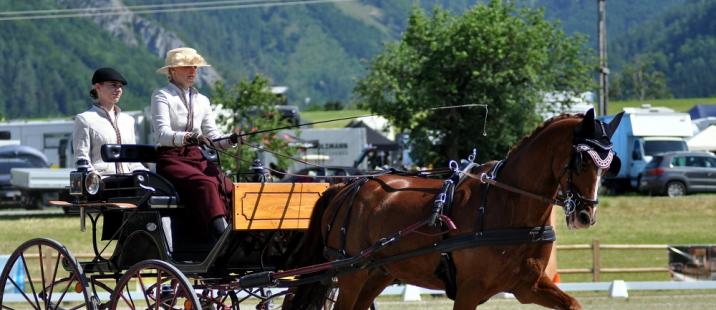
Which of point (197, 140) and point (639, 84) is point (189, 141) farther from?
point (639, 84)

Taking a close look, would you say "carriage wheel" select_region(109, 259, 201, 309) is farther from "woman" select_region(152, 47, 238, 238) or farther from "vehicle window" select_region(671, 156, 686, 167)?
"vehicle window" select_region(671, 156, 686, 167)

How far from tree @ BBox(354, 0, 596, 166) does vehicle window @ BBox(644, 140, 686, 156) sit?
191 inches

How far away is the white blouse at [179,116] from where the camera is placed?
30.2 feet

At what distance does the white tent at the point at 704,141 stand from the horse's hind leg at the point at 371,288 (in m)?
35.9

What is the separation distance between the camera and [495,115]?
109 ft

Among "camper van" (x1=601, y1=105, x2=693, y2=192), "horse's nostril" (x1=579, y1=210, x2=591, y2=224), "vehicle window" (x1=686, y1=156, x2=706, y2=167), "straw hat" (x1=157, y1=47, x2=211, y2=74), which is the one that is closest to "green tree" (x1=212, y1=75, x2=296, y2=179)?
"camper van" (x1=601, y1=105, x2=693, y2=192)

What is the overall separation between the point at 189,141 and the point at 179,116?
40 cm

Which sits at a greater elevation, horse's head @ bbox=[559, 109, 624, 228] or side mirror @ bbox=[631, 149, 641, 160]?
horse's head @ bbox=[559, 109, 624, 228]

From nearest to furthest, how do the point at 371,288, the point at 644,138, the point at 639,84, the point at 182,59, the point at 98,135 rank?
the point at 371,288 < the point at 182,59 < the point at 98,135 < the point at 644,138 < the point at 639,84

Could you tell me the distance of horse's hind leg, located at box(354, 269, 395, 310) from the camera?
8.85 meters

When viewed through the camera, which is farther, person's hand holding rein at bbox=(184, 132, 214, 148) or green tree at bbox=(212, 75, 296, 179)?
green tree at bbox=(212, 75, 296, 179)

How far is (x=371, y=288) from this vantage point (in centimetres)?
894

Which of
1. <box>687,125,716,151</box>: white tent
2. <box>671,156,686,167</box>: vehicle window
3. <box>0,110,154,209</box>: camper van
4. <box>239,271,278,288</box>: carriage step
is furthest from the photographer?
<box>687,125,716,151</box>: white tent

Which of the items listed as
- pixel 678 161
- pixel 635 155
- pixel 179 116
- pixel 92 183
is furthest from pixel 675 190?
pixel 92 183
